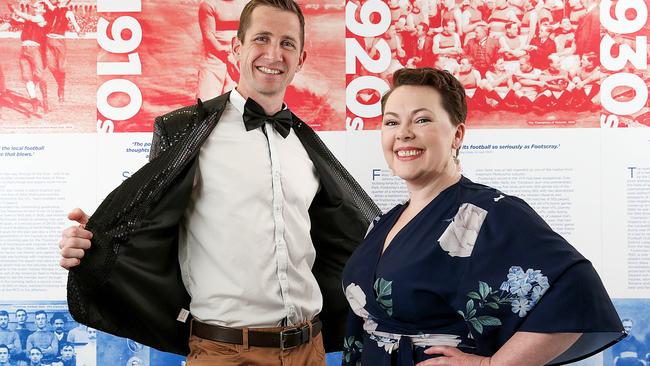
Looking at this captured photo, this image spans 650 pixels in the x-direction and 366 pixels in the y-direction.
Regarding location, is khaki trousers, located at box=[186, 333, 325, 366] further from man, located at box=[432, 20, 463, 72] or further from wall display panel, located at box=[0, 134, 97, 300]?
man, located at box=[432, 20, 463, 72]

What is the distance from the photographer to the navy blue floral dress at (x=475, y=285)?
149cm

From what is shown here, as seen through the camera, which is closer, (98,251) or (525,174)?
(98,251)

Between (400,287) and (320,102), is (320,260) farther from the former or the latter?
(320,102)

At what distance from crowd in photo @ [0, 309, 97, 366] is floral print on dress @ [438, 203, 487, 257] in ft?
9.36

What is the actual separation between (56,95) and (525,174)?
2.70m

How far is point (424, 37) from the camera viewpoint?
3.79 meters

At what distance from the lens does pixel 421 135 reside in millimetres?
1846

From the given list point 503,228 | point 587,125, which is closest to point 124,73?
point 587,125

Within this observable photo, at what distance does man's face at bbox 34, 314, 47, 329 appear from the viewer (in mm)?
3865

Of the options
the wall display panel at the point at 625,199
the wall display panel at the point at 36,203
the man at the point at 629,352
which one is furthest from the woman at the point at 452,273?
the wall display panel at the point at 36,203

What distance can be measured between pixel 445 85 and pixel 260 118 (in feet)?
2.98

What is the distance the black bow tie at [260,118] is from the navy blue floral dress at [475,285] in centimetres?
87

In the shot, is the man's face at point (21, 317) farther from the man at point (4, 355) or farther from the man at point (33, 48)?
the man at point (33, 48)

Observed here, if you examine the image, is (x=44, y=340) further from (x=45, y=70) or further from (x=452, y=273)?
(x=452, y=273)
